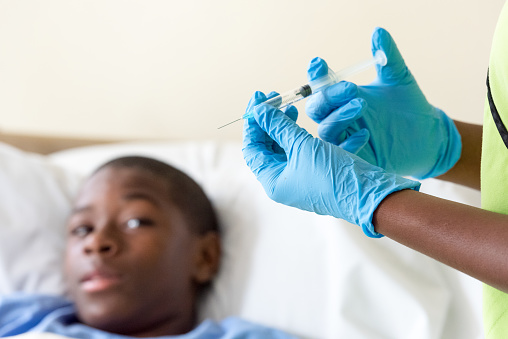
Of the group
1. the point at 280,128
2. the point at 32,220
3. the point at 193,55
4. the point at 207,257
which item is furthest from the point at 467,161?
the point at 32,220

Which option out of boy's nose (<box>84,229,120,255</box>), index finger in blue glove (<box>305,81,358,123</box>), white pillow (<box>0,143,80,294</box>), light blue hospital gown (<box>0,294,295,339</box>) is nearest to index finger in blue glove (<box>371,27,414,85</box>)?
index finger in blue glove (<box>305,81,358,123</box>)

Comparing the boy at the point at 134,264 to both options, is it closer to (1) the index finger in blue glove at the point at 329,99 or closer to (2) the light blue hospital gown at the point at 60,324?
(2) the light blue hospital gown at the point at 60,324

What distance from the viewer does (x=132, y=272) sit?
3.82ft

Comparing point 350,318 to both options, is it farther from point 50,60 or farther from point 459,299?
point 50,60

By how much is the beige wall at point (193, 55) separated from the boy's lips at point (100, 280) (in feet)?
1.83

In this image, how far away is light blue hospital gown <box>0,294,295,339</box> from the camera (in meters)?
1.12

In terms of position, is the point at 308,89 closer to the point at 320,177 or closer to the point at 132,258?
the point at 320,177

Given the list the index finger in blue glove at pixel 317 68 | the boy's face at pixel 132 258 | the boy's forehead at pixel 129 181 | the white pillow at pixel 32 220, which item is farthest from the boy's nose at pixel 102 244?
the index finger in blue glove at pixel 317 68

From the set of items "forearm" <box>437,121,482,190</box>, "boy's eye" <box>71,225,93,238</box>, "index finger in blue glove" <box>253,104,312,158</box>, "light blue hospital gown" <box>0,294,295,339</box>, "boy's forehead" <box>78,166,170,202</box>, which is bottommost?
"light blue hospital gown" <box>0,294,295,339</box>

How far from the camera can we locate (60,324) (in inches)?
47.9

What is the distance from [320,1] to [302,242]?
1.94 ft

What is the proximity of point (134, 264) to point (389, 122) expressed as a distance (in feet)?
2.11

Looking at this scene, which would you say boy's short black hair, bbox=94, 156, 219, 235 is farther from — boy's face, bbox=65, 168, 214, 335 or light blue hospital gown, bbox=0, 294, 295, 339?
light blue hospital gown, bbox=0, 294, 295, 339

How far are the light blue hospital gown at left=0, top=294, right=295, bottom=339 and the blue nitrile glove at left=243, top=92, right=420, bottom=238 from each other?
49 centimetres
